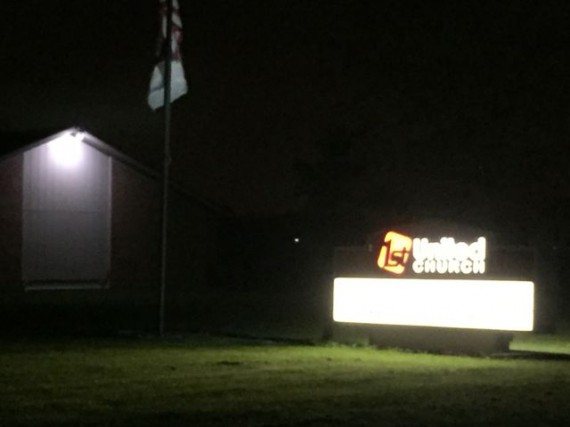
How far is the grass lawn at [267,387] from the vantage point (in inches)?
600

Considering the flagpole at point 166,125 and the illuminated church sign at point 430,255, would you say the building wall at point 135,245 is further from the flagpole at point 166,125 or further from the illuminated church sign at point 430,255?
the illuminated church sign at point 430,255

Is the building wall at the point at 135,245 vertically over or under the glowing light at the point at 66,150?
under

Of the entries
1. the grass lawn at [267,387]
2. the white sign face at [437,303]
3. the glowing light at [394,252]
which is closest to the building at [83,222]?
the white sign face at [437,303]

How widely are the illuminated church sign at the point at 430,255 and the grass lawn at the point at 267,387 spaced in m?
1.89

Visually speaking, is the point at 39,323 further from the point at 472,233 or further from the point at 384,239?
the point at 472,233

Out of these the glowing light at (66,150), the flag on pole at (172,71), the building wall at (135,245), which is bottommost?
the building wall at (135,245)

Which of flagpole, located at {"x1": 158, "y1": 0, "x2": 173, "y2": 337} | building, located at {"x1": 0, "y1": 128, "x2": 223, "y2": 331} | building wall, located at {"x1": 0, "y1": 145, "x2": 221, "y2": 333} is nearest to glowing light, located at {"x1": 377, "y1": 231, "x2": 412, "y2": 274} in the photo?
flagpole, located at {"x1": 158, "y1": 0, "x2": 173, "y2": 337}

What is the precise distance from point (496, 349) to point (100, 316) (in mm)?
15002

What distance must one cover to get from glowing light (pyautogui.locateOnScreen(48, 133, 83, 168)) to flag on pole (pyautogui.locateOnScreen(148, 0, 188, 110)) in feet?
85.8

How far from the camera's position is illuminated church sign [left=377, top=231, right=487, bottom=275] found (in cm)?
2545

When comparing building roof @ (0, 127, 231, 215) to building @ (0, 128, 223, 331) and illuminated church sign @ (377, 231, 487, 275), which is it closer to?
building @ (0, 128, 223, 331)

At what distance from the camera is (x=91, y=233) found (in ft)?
183

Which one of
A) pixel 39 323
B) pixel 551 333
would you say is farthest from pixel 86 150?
pixel 551 333

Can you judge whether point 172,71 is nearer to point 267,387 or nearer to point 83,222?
point 267,387
